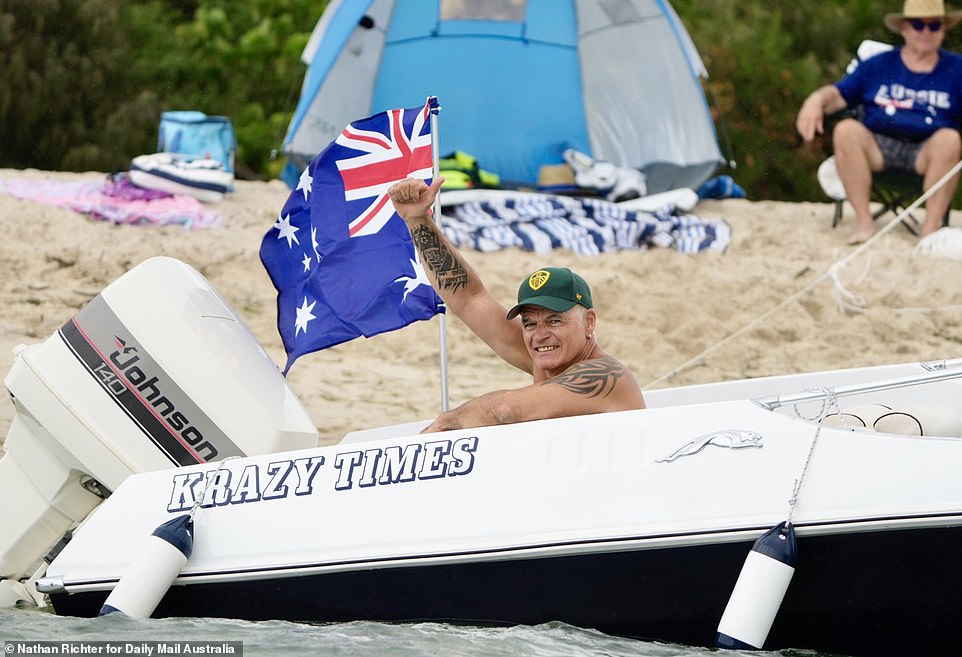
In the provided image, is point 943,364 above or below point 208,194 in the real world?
above

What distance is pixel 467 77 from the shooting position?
11.1m

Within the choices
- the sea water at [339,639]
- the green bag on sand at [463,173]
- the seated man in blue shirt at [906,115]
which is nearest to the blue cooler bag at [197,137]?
the green bag on sand at [463,173]

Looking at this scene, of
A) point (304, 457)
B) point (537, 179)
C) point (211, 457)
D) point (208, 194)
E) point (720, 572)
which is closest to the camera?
point (720, 572)

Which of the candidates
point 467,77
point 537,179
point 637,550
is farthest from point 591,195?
point 637,550

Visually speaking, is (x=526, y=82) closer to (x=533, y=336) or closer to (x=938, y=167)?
(x=938, y=167)

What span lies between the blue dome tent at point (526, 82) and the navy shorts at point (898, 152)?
6.44 feet

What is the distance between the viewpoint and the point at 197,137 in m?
10.9

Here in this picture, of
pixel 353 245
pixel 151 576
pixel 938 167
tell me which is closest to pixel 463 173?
pixel 938 167

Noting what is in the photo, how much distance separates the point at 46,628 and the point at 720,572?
184 centimetres

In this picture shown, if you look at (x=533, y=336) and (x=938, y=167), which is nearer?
(x=533, y=336)

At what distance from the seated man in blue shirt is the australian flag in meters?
5.06

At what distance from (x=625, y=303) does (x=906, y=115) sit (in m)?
2.31

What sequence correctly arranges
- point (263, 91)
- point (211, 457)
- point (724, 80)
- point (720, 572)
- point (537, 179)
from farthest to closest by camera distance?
point (263, 91) → point (724, 80) → point (537, 179) → point (211, 457) → point (720, 572)

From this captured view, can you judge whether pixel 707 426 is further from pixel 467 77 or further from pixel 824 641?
pixel 467 77
